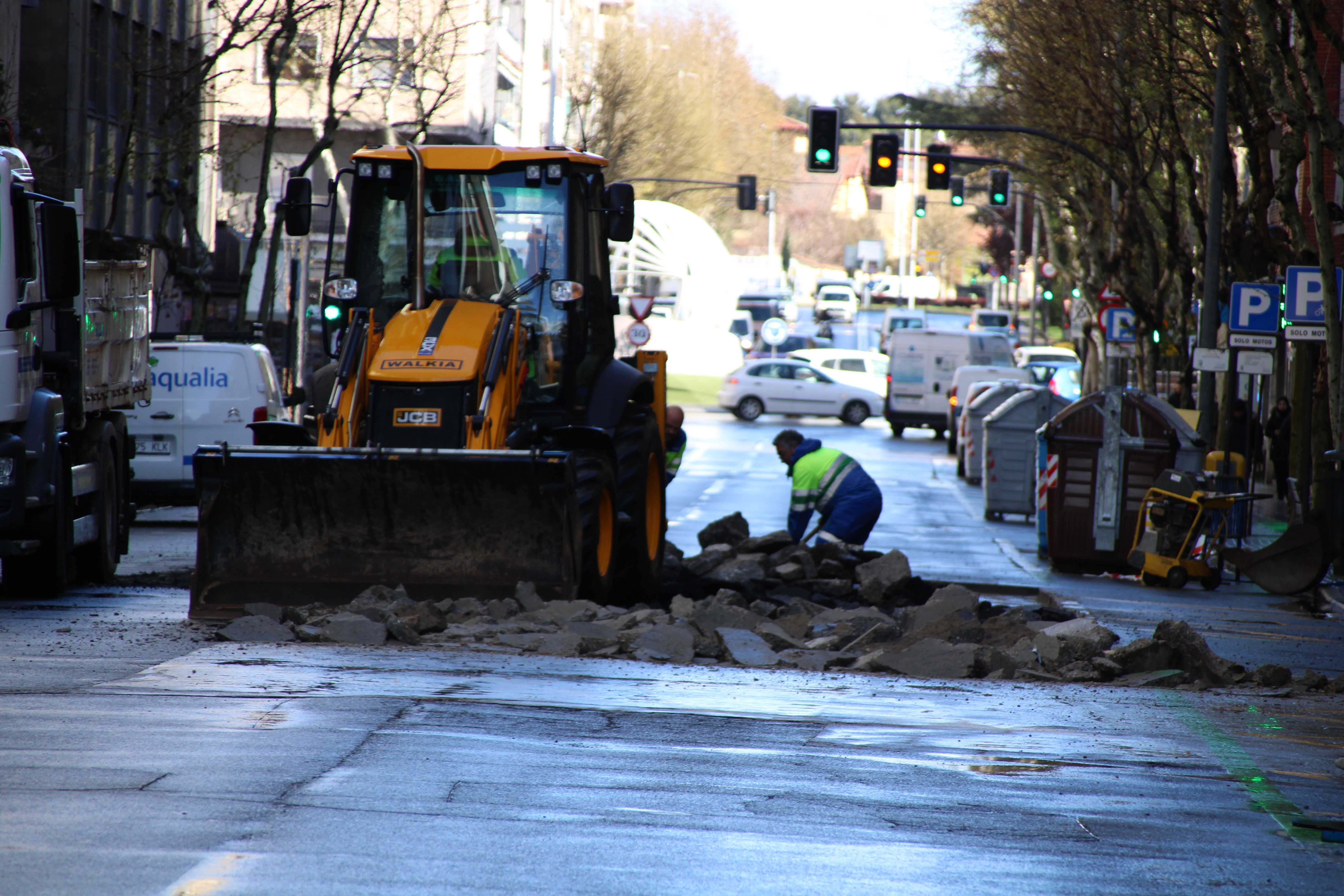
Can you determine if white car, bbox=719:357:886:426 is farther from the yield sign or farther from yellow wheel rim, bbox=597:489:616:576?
yellow wheel rim, bbox=597:489:616:576

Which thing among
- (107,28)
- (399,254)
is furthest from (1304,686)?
(107,28)

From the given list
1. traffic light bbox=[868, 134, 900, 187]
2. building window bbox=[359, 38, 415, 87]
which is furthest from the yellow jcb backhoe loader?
traffic light bbox=[868, 134, 900, 187]

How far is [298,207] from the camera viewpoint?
12000 mm

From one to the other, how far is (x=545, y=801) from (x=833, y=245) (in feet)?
481

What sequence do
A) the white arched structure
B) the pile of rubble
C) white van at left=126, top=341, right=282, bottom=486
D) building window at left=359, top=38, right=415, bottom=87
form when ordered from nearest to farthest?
the pile of rubble → white van at left=126, top=341, right=282, bottom=486 → building window at left=359, top=38, right=415, bottom=87 → the white arched structure

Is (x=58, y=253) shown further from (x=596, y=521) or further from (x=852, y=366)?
(x=852, y=366)

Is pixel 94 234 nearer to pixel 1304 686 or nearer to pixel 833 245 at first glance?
pixel 1304 686

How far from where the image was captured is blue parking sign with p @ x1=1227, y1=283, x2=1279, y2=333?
1961 cm

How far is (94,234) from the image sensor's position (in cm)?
2094

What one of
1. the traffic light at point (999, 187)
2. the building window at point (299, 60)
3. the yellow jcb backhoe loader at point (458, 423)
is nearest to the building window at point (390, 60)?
the building window at point (299, 60)

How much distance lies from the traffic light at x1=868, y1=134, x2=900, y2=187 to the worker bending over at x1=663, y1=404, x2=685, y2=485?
497 inches

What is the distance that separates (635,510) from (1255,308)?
10368 mm

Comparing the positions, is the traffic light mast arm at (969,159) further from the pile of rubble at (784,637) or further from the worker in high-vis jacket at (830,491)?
the pile of rubble at (784,637)

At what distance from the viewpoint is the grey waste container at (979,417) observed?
27.5m
